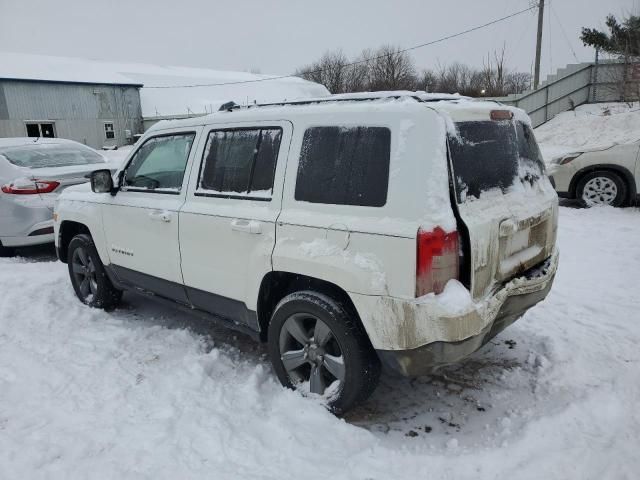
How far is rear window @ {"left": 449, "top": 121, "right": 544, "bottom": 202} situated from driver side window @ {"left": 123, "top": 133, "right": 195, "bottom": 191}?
6.92ft

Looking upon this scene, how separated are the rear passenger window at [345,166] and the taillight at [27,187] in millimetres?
5071

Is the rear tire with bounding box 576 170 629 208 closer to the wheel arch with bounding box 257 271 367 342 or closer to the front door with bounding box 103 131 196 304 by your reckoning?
the wheel arch with bounding box 257 271 367 342

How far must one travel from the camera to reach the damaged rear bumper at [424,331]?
2516 mm

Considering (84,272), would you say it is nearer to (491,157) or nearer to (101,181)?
(101,181)

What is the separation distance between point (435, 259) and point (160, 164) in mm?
2662

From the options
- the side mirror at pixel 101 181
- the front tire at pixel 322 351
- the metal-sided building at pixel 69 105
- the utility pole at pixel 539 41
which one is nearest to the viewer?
the front tire at pixel 322 351

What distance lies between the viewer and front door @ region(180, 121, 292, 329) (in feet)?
10.3

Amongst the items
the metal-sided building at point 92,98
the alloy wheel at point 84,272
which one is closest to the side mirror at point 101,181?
the alloy wheel at point 84,272

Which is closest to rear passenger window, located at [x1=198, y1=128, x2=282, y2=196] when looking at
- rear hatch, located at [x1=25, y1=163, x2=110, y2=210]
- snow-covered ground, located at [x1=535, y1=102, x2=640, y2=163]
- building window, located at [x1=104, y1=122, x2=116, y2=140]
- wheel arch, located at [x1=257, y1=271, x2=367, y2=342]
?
wheel arch, located at [x1=257, y1=271, x2=367, y2=342]

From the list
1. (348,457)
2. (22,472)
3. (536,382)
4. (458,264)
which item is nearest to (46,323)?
(22,472)

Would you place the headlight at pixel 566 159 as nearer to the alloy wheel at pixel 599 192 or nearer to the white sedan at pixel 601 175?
the white sedan at pixel 601 175

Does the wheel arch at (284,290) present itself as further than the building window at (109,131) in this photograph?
No

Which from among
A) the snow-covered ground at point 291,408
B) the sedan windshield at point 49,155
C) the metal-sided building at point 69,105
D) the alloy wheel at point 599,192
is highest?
the metal-sided building at point 69,105

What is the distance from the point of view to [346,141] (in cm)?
283
